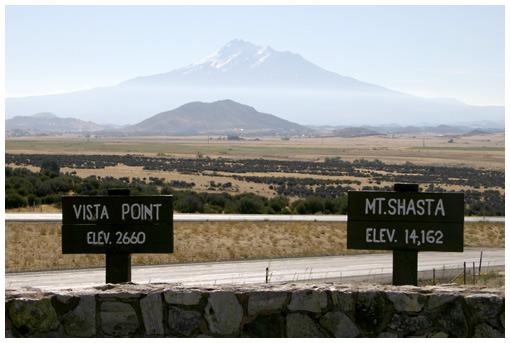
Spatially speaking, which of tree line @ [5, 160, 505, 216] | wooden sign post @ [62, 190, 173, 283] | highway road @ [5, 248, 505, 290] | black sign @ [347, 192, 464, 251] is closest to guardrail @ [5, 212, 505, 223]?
tree line @ [5, 160, 505, 216]

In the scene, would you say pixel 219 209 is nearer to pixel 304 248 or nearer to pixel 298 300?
pixel 304 248

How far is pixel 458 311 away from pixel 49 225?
2965 centimetres

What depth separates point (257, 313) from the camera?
19.1 feet

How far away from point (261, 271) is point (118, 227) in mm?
17427

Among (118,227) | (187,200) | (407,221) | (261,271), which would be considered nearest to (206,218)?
(187,200)

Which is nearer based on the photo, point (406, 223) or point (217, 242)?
point (406, 223)

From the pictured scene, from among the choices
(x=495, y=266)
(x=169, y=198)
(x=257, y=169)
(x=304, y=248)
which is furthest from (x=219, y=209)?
(x=257, y=169)

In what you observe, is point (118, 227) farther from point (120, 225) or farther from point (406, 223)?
point (406, 223)

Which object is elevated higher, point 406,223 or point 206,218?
point 406,223

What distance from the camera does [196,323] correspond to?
5836 mm

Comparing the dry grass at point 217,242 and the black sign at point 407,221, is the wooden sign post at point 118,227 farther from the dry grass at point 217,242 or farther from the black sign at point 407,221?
the dry grass at point 217,242

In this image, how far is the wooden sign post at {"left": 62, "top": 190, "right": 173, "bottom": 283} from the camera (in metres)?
7.64

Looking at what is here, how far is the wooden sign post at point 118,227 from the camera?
764 cm

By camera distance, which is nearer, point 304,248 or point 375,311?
point 375,311
